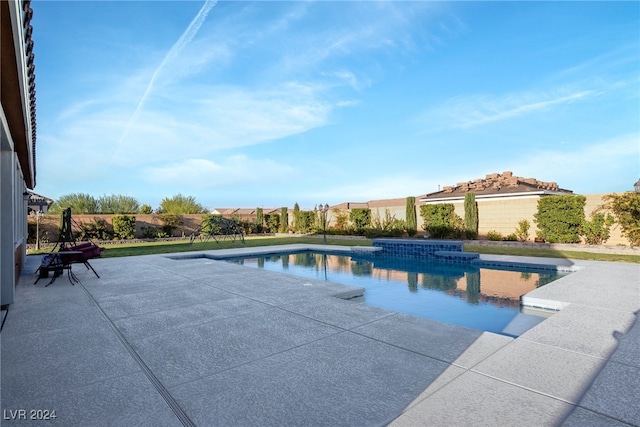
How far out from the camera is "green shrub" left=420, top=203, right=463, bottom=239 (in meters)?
16.3

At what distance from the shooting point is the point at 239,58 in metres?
13.4

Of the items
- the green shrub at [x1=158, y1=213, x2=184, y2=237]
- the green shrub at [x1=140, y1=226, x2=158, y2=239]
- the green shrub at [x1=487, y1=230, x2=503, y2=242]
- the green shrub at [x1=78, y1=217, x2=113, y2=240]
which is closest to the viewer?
the green shrub at [x1=487, y1=230, x2=503, y2=242]

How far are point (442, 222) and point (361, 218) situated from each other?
5052mm

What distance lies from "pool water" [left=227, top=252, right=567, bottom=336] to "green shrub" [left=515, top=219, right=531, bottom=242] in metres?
5.67

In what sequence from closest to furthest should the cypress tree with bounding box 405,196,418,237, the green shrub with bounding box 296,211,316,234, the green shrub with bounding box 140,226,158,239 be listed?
the cypress tree with bounding box 405,196,418,237 < the green shrub with bounding box 140,226,158,239 < the green shrub with bounding box 296,211,316,234

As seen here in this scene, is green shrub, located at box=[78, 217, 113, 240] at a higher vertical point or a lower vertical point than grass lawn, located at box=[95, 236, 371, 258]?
higher

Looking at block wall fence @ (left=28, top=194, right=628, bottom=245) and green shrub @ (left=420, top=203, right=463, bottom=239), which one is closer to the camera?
block wall fence @ (left=28, top=194, right=628, bottom=245)

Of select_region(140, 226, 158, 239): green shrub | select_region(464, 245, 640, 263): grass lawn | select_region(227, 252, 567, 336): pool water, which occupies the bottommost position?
select_region(227, 252, 567, 336): pool water

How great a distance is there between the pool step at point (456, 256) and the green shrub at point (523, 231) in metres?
4.71

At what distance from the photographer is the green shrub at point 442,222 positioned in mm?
16266

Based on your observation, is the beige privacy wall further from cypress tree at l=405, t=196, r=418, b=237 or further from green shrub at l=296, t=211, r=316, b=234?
A: green shrub at l=296, t=211, r=316, b=234

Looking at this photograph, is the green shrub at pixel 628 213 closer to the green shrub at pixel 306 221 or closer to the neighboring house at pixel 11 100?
the neighboring house at pixel 11 100

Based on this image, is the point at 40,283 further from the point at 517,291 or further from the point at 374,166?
the point at 374,166

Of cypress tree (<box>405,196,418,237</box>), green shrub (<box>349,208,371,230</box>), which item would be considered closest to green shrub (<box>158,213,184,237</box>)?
green shrub (<box>349,208,371,230</box>)
